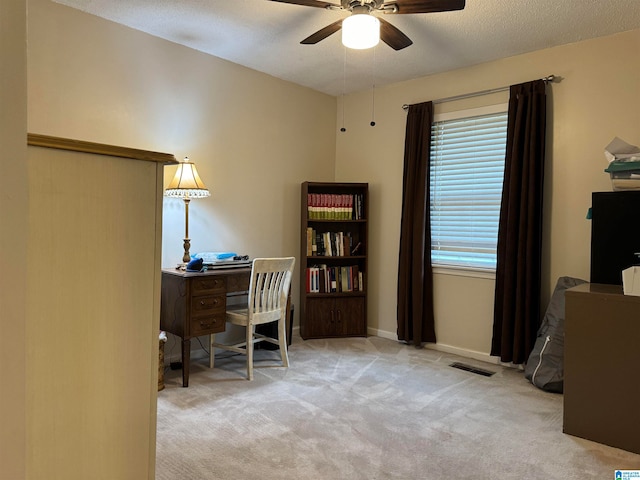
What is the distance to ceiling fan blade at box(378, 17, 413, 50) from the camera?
257 centimetres

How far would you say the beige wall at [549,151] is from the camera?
3.18 metres

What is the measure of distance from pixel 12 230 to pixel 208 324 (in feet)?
8.27

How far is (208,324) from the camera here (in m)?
3.11

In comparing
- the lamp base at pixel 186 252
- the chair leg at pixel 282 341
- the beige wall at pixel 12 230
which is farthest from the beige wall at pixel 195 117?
the beige wall at pixel 12 230

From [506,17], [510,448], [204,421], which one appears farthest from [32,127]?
[510,448]

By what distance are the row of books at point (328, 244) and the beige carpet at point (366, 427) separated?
119cm

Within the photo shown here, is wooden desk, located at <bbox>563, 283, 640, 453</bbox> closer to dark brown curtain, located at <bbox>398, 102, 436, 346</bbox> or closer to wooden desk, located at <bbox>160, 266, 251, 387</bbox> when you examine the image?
dark brown curtain, located at <bbox>398, 102, 436, 346</bbox>

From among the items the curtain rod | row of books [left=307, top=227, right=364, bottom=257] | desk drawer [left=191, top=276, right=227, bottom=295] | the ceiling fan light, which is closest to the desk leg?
desk drawer [left=191, top=276, right=227, bottom=295]

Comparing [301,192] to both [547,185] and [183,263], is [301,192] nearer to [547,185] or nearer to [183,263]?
[183,263]

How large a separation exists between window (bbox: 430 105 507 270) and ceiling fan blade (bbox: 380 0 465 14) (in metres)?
1.63

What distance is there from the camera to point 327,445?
88.4 inches

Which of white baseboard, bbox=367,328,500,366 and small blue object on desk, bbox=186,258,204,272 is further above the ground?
small blue object on desk, bbox=186,258,204,272

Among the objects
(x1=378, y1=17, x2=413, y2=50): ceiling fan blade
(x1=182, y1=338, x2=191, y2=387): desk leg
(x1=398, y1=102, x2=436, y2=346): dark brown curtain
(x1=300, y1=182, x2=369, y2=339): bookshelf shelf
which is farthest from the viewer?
(x1=300, y1=182, x2=369, y2=339): bookshelf shelf

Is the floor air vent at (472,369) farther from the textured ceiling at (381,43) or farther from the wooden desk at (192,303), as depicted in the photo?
the textured ceiling at (381,43)
